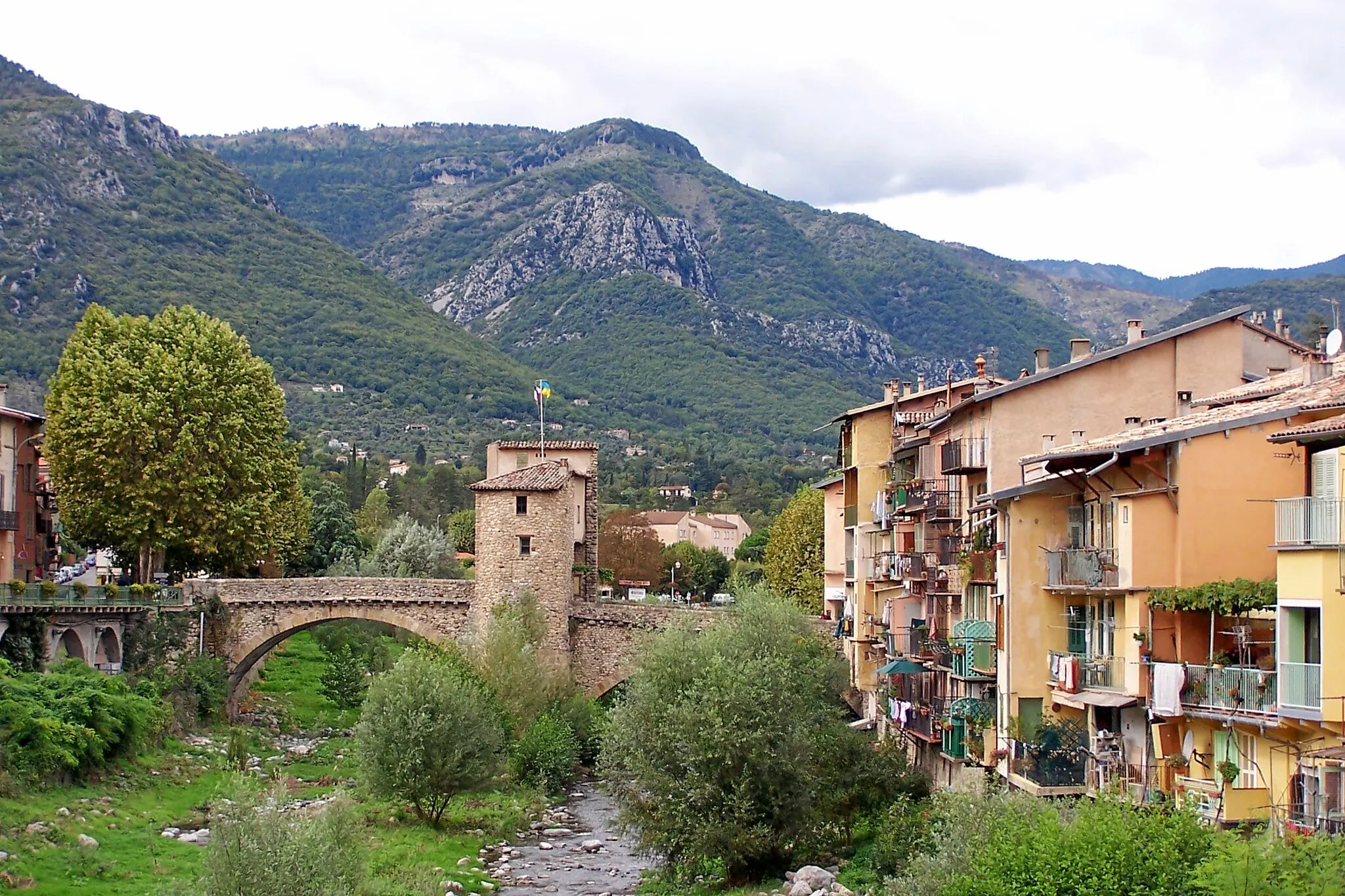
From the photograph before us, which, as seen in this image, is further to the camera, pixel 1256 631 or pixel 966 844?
pixel 966 844

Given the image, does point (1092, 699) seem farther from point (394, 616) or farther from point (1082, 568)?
point (394, 616)

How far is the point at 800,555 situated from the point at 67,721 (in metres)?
42.4

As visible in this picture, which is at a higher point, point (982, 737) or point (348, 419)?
point (348, 419)

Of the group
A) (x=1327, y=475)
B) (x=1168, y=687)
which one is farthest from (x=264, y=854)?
(x=1327, y=475)

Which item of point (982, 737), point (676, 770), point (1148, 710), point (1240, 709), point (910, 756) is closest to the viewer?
point (1240, 709)

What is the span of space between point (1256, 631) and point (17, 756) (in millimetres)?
31344

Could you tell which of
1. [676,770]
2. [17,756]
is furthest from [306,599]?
[676,770]

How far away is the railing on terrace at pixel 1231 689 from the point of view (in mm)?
23812

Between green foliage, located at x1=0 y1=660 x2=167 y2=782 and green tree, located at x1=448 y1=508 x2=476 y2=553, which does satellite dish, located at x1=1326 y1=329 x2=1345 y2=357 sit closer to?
green foliage, located at x1=0 y1=660 x2=167 y2=782

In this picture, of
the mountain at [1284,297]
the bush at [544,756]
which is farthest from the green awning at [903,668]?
the mountain at [1284,297]

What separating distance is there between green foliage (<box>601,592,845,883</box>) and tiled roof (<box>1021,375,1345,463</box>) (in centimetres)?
1176

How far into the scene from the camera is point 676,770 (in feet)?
130

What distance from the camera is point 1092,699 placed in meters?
28.5

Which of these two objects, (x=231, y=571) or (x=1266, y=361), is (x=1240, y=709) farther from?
(x=231, y=571)
